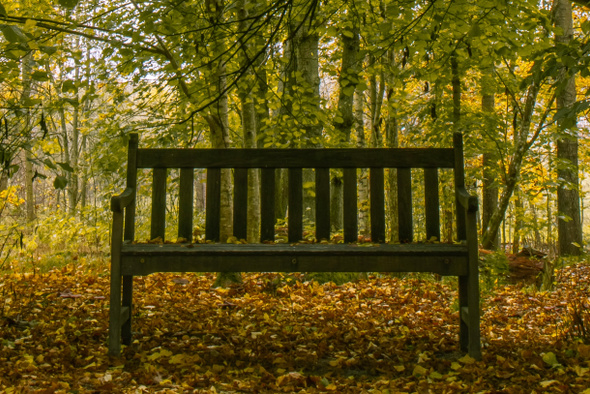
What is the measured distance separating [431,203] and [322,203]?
2.43 ft

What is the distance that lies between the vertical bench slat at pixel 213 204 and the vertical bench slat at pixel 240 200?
0.43ft

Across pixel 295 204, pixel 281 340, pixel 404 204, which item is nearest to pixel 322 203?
pixel 295 204

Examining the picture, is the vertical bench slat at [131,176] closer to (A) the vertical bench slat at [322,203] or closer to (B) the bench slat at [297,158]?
(B) the bench slat at [297,158]

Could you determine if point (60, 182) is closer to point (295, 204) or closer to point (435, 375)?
point (295, 204)

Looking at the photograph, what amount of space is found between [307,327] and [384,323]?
22.1 inches

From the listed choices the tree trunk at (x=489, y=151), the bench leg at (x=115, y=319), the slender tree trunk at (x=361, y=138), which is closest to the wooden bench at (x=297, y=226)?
the bench leg at (x=115, y=319)

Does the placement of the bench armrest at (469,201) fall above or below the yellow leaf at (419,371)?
above

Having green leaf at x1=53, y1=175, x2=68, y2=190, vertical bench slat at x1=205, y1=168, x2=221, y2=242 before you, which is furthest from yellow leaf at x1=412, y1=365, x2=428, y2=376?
green leaf at x1=53, y1=175, x2=68, y2=190

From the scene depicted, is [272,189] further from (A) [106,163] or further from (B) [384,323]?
(A) [106,163]

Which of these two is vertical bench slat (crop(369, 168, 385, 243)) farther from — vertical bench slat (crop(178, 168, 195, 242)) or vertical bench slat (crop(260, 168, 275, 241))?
vertical bench slat (crop(178, 168, 195, 242))

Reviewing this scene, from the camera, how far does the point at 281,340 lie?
3.18 metres

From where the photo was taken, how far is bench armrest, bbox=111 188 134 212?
2.74 metres

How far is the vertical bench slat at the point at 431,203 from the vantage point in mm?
3412

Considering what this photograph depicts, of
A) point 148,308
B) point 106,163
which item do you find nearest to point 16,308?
point 148,308
